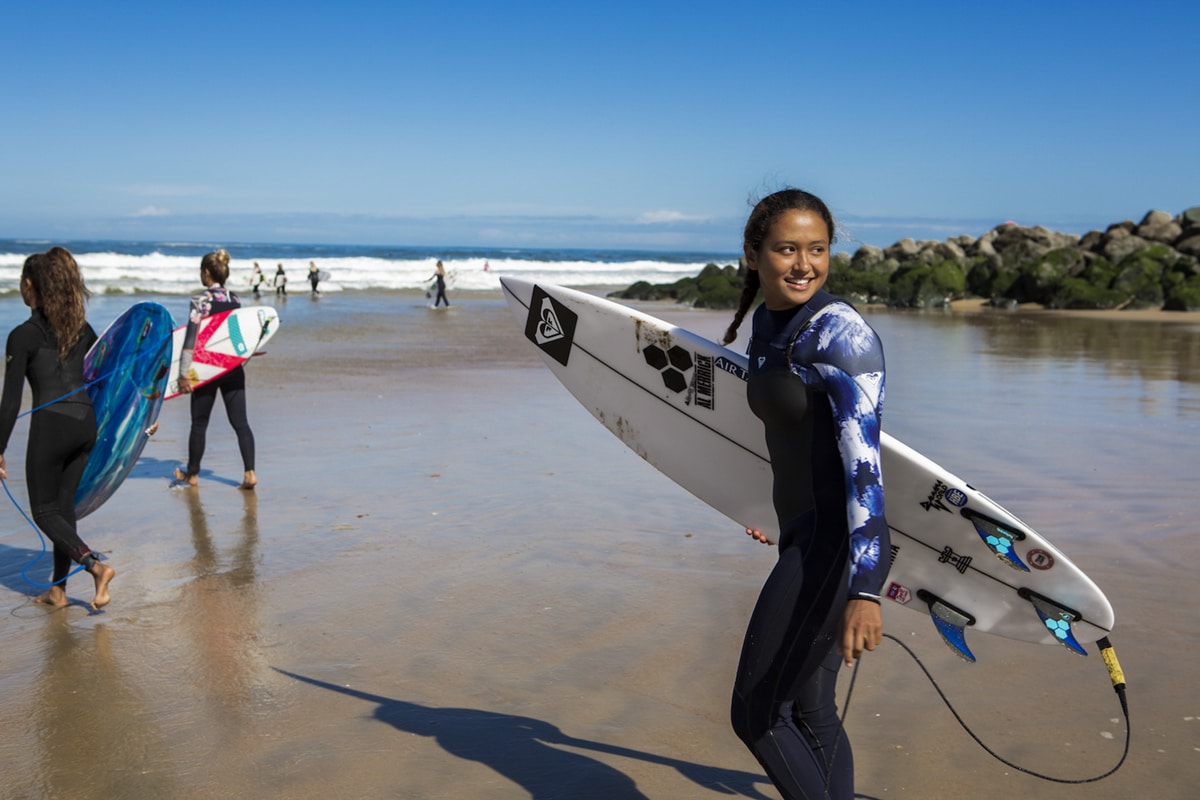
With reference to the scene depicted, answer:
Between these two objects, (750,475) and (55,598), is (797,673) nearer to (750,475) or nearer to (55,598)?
(750,475)

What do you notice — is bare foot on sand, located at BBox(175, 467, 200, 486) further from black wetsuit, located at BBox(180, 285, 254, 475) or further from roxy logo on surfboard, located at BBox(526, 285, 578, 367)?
roxy logo on surfboard, located at BBox(526, 285, 578, 367)

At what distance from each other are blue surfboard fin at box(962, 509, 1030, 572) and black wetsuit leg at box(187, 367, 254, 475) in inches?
208

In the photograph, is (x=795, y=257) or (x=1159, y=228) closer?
(x=795, y=257)

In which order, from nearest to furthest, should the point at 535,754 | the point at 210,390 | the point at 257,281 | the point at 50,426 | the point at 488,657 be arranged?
the point at 535,754
the point at 488,657
the point at 50,426
the point at 210,390
the point at 257,281

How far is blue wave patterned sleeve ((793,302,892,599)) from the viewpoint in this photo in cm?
229

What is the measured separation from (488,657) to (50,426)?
7.24 ft

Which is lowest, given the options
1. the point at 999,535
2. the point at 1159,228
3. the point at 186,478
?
the point at 186,478

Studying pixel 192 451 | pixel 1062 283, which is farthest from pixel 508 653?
pixel 1062 283

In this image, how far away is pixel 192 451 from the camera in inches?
276

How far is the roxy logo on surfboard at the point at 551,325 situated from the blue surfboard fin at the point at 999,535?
1761mm

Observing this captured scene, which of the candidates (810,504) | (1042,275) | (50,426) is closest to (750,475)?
(810,504)

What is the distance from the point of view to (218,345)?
7.32m

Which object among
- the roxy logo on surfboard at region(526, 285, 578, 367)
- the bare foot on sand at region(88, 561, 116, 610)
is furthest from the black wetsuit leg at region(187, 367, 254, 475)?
the roxy logo on surfboard at region(526, 285, 578, 367)

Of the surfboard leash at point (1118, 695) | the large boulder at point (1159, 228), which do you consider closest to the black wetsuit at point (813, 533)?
the surfboard leash at point (1118, 695)
